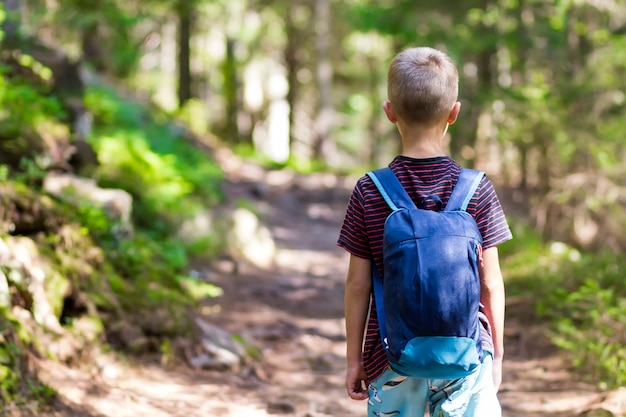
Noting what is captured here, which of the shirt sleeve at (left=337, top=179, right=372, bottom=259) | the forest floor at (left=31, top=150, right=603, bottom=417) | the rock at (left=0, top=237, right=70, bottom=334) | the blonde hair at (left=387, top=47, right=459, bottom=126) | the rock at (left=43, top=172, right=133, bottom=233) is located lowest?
the forest floor at (left=31, top=150, right=603, bottom=417)

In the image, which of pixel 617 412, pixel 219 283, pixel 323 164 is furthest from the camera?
pixel 323 164

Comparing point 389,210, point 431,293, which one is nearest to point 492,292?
point 431,293

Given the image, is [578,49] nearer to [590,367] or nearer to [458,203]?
[590,367]

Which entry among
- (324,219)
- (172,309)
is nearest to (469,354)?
(172,309)

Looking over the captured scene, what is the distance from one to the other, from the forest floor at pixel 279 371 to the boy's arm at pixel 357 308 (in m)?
2.37

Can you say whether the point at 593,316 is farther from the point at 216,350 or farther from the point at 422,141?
the point at 422,141

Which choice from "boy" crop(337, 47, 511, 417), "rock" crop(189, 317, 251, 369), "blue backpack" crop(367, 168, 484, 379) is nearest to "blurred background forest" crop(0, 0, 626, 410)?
"rock" crop(189, 317, 251, 369)

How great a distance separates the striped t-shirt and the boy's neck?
0.08 feet

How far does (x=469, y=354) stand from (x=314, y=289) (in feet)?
24.2

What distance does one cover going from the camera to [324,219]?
15.5 m

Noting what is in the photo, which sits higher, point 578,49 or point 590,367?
point 578,49

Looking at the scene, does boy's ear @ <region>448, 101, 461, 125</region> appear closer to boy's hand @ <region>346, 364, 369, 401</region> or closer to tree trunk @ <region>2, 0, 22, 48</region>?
boy's hand @ <region>346, 364, 369, 401</region>

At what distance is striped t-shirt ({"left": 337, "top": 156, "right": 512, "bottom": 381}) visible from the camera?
254 centimetres

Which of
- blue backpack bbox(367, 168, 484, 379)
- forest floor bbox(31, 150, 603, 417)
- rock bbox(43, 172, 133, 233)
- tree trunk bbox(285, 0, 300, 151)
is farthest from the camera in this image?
tree trunk bbox(285, 0, 300, 151)
